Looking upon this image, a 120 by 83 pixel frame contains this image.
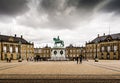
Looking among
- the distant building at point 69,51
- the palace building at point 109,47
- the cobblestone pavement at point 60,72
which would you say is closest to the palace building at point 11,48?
the distant building at point 69,51

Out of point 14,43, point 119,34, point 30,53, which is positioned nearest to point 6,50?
point 14,43

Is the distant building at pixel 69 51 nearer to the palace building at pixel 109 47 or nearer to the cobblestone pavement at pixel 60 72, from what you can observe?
the palace building at pixel 109 47

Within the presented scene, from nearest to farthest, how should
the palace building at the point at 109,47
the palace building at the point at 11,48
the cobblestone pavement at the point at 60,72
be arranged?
the cobblestone pavement at the point at 60,72, the palace building at the point at 11,48, the palace building at the point at 109,47

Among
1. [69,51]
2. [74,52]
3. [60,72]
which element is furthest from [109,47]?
[60,72]

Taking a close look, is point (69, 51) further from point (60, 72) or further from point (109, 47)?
point (60, 72)

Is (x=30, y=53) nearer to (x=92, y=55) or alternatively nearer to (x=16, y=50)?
(x=16, y=50)

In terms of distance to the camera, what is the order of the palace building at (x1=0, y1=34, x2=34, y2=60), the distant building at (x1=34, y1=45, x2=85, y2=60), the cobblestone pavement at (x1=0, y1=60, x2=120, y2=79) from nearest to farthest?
1. the cobblestone pavement at (x1=0, y1=60, x2=120, y2=79)
2. the palace building at (x1=0, y1=34, x2=34, y2=60)
3. the distant building at (x1=34, y1=45, x2=85, y2=60)

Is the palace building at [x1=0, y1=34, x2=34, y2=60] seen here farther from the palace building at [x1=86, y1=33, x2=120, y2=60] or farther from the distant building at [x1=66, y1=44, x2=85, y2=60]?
the palace building at [x1=86, y1=33, x2=120, y2=60]

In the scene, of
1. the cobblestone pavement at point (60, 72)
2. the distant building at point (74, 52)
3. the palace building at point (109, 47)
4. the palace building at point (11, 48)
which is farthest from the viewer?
the distant building at point (74, 52)

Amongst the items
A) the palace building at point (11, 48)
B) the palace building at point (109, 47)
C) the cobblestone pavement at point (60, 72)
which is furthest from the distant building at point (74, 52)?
the cobblestone pavement at point (60, 72)

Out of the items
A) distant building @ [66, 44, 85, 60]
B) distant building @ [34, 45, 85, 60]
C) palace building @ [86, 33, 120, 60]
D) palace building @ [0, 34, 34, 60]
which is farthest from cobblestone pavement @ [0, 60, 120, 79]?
distant building @ [66, 44, 85, 60]

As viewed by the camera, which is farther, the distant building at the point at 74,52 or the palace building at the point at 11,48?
the distant building at the point at 74,52

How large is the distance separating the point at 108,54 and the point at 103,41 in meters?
6.93

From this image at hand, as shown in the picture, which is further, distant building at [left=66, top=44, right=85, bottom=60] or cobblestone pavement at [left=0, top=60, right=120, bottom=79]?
distant building at [left=66, top=44, right=85, bottom=60]
